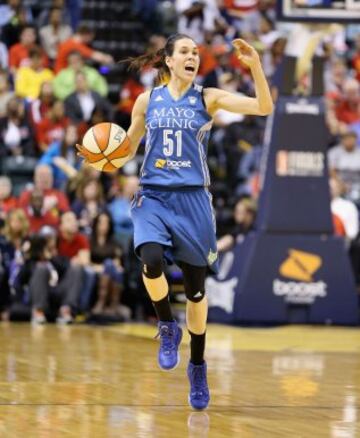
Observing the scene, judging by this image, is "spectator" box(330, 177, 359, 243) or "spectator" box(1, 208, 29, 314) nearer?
"spectator" box(1, 208, 29, 314)

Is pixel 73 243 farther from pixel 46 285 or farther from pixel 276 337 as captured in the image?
pixel 276 337

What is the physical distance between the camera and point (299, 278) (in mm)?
12953

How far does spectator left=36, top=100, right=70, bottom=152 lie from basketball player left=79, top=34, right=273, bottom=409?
879cm

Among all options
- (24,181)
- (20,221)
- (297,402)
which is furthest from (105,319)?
(297,402)

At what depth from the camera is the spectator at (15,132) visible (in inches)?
612

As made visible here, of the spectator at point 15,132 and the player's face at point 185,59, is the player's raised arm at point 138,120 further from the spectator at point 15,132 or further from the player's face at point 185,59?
the spectator at point 15,132

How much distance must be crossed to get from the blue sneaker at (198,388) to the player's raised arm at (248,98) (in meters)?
1.43

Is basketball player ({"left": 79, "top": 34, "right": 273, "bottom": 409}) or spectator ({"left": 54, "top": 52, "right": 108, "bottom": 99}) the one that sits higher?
basketball player ({"left": 79, "top": 34, "right": 273, "bottom": 409})

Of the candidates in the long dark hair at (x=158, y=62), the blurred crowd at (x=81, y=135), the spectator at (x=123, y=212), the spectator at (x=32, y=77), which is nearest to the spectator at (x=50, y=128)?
the blurred crowd at (x=81, y=135)

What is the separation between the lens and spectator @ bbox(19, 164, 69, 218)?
14016mm

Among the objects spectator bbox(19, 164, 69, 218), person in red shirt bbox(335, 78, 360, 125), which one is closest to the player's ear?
spectator bbox(19, 164, 69, 218)

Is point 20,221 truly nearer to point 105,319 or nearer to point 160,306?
point 105,319

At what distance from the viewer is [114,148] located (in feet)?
23.3

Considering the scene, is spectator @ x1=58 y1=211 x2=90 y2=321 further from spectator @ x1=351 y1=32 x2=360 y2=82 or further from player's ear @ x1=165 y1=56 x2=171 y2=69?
spectator @ x1=351 y1=32 x2=360 y2=82
